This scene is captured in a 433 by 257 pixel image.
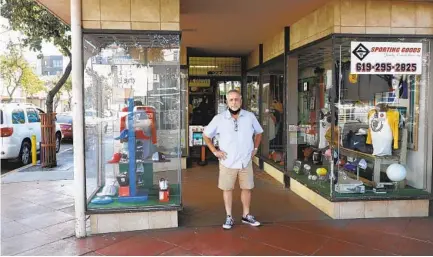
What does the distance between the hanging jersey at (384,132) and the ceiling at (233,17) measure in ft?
5.84

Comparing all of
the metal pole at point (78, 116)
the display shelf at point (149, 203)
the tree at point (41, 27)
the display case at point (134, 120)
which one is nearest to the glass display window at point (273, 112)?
the display case at point (134, 120)

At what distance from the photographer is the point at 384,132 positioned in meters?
5.31

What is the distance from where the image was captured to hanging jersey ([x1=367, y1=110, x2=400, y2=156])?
5.28m

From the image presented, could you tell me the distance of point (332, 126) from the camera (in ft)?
17.1

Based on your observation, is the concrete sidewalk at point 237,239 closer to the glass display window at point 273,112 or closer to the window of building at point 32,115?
the glass display window at point 273,112

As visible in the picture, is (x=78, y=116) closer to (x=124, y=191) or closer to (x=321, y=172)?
(x=124, y=191)

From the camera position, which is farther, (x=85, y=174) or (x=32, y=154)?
(x=32, y=154)

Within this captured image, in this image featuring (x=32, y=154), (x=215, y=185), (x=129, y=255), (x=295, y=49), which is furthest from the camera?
(x=32, y=154)

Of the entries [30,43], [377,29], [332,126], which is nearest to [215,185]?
[332,126]

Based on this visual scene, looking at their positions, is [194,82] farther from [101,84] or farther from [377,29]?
[377,29]

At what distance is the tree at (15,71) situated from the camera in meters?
18.8

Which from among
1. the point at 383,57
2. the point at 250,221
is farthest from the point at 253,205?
the point at 383,57

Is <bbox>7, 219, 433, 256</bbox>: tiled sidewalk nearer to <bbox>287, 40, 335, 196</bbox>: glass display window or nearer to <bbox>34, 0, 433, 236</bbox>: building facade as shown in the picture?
<bbox>34, 0, 433, 236</bbox>: building facade

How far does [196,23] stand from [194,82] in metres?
3.65
